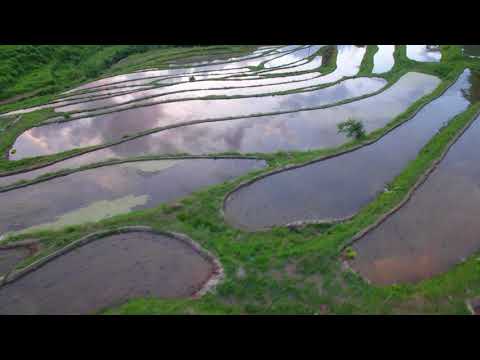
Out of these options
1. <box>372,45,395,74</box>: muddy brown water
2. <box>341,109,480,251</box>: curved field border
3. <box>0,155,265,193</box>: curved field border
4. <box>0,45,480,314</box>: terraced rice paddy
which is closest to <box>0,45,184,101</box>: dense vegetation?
<box>0,45,480,314</box>: terraced rice paddy

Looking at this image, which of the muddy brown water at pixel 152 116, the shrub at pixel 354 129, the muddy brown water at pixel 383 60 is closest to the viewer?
the shrub at pixel 354 129

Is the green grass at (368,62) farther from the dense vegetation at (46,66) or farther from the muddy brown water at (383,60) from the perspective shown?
the dense vegetation at (46,66)

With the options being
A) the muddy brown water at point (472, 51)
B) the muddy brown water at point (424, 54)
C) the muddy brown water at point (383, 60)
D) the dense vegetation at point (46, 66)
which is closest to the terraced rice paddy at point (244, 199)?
the dense vegetation at point (46, 66)

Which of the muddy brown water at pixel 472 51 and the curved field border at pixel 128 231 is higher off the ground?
the muddy brown water at pixel 472 51

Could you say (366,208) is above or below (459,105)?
below

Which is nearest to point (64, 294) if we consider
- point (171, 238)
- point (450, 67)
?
point (171, 238)

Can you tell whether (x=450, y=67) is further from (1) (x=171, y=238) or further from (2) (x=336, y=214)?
(1) (x=171, y=238)
